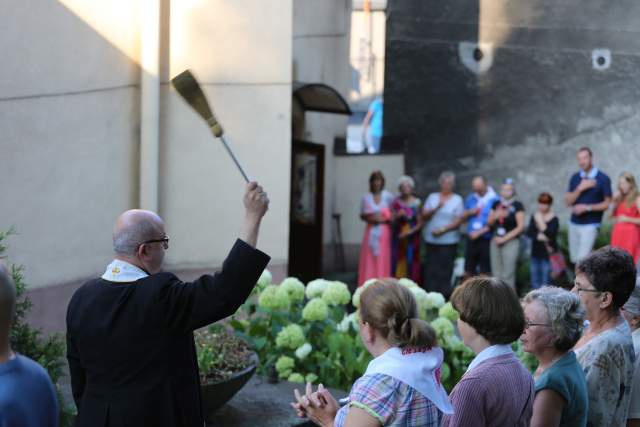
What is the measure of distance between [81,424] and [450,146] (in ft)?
44.0

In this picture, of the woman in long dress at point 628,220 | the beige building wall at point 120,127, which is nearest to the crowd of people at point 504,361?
the beige building wall at point 120,127

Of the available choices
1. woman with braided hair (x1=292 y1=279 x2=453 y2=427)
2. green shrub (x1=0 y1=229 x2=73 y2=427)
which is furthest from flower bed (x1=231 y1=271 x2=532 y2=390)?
woman with braided hair (x1=292 y1=279 x2=453 y2=427)

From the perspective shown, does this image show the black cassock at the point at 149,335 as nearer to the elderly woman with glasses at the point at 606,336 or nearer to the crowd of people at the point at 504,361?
the crowd of people at the point at 504,361

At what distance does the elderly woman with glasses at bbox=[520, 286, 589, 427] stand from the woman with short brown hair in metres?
0.16

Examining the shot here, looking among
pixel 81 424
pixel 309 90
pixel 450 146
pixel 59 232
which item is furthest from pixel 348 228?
pixel 81 424

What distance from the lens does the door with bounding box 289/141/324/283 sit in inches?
534

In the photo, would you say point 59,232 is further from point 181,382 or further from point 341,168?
point 341,168

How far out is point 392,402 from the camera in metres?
3.37

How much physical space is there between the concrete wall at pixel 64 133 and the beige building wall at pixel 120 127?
0.4 inches

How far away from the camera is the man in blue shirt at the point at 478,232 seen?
43.2ft

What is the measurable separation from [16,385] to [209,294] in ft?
3.63

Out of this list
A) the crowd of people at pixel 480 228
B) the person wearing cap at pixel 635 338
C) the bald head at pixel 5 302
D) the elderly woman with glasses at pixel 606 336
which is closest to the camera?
the bald head at pixel 5 302

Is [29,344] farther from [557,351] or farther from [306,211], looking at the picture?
[306,211]

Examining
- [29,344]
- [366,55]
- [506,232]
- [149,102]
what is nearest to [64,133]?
[149,102]
